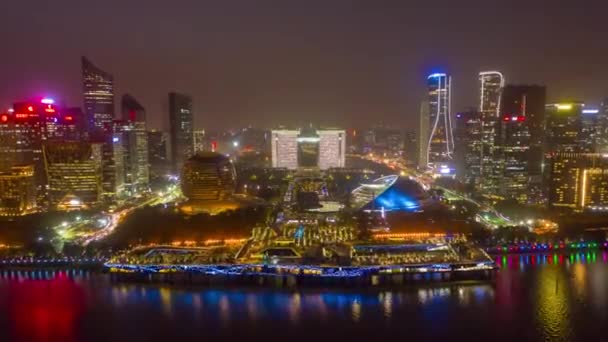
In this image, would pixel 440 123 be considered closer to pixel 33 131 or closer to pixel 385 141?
pixel 385 141

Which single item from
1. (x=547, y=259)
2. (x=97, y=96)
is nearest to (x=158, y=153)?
(x=97, y=96)

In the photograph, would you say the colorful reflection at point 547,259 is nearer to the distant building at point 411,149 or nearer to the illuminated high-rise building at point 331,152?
the illuminated high-rise building at point 331,152

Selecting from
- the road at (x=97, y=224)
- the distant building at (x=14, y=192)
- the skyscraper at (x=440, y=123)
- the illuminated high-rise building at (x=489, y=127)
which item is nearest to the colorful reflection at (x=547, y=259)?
the illuminated high-rise building at (x=489, y=127)

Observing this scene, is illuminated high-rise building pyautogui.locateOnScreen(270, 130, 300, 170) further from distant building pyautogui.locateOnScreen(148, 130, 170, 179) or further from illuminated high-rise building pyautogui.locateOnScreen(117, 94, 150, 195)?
illuminated high-rise building pyautogui.locateOnScreen(117, 94, 150, 195)

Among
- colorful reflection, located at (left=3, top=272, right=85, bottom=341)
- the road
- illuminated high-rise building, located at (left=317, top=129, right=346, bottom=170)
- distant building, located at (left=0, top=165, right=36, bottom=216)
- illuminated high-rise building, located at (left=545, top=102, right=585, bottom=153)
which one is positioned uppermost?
A: illuminated high-rise building, located at (left=545, top=102, right=585, bottom=153)

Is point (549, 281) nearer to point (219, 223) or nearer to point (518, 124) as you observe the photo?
point (219, 223)

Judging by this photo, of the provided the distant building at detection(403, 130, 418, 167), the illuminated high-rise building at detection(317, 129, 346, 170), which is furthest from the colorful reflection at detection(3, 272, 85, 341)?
the distant building at detection(403, 130, 418, 167)
